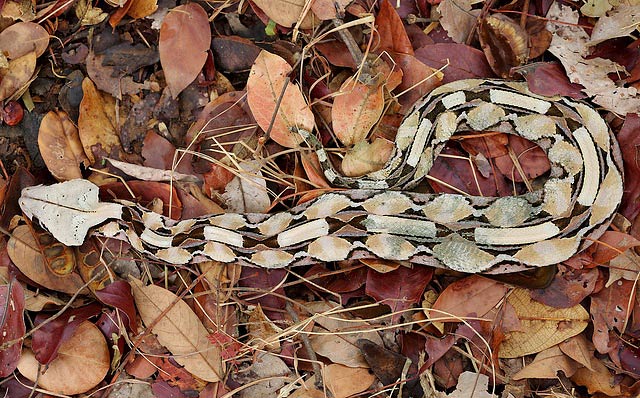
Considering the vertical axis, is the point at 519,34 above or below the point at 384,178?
above

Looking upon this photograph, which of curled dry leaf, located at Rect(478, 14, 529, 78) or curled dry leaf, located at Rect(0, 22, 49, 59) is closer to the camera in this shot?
curled dry leaf, located at Rect(478, 14, 529, 78)

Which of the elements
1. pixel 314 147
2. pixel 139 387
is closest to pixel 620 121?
pixel 314 147

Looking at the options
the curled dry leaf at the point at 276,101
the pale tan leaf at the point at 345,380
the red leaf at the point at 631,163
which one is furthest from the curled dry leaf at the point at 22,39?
the red leaf at the point at 631,163

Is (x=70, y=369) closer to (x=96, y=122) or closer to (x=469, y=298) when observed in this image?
(x=96, y=122)

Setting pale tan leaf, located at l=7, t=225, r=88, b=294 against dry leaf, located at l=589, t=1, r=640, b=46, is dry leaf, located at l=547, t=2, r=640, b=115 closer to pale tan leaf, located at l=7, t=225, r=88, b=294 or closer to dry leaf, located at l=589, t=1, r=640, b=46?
dry leaf, located at l=589, t=1, r=640, b=46

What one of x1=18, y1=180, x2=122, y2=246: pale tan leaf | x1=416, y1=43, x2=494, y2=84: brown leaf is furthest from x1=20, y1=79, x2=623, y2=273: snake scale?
x1=416, y1=43, x2=494, y2=84: brown leaf

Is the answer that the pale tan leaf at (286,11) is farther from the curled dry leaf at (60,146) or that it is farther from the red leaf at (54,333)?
the red leaf at (54,333)

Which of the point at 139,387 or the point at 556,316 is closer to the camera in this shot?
the point at 556,316

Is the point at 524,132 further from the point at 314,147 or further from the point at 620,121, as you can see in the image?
the point at 314,147
